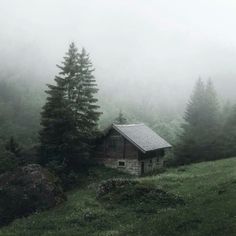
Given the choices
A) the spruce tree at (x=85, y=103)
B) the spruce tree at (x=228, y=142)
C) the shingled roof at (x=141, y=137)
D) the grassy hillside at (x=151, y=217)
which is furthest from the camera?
the spruce tree at (x=228, y=142)

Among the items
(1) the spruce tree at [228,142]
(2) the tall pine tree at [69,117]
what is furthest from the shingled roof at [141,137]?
(1) the spruce tree at [228,142]

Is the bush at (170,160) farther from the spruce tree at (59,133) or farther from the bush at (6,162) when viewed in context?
the bush at (6,162)

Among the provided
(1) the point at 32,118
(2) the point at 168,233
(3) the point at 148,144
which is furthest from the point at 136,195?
(1) the point at 32,118

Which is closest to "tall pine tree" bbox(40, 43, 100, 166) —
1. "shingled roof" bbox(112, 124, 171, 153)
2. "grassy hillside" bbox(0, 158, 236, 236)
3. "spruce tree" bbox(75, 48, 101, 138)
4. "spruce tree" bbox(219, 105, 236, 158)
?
"spruce tree" bbox(75, 48, 101, 138)

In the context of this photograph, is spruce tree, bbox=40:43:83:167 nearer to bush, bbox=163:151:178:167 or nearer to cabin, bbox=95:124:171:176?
cabin, bbox=95:124:171:176

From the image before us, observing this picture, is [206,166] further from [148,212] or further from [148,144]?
[148,212]

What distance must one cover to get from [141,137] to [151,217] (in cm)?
3646

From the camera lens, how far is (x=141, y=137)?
67062 millimetres

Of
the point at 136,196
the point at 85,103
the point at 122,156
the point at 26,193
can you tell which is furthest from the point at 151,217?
the point at 85,103

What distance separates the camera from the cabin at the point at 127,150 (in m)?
63.7

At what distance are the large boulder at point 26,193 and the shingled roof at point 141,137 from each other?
22861 millimetres

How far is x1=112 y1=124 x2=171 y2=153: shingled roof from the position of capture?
6366 cm

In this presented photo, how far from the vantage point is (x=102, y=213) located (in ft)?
112

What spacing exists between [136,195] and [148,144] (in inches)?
1106
